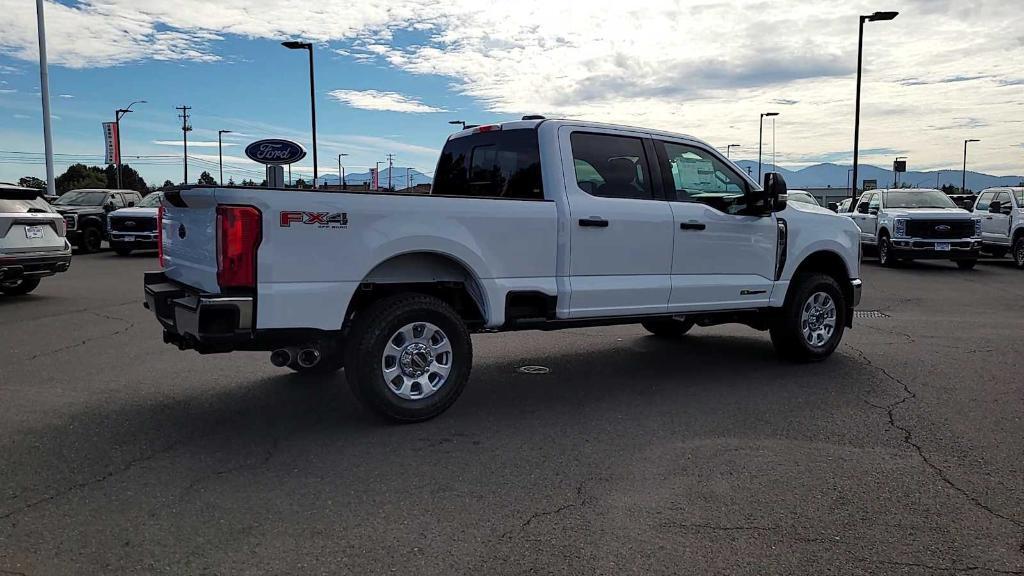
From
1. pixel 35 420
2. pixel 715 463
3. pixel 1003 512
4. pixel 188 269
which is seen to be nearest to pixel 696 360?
pixel 715 463

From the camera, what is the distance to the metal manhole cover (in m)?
7.24

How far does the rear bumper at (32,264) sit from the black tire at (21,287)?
3.49 ft

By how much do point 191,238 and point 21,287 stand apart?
382 inches

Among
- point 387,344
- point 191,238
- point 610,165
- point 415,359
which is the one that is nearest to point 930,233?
point 610,165

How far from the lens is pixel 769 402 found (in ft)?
20.2

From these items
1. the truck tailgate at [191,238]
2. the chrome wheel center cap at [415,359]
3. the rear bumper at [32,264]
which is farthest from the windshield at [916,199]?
the truck tailgate at [191,238]

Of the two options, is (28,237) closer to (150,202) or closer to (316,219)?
(316,219)

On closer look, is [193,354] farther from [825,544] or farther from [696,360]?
[825,544]

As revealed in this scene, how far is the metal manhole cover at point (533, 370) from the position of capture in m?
7.24

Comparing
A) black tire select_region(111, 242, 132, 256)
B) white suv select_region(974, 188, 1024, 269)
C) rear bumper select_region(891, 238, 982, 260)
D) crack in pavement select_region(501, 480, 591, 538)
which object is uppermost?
white suv select_region(974, 188, 1024, 269)

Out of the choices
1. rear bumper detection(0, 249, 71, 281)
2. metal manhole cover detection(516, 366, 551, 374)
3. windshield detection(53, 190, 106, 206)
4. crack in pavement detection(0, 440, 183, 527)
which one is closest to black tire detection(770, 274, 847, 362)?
metal manhole cover detection(516, 366, 551, 374)

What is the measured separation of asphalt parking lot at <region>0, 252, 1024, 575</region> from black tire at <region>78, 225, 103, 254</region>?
1659 centimetres

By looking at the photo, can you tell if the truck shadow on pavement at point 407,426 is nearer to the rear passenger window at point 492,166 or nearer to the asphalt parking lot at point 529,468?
the asphalt parking lot at point 529,468

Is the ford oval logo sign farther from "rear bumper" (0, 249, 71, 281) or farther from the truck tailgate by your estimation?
the truck tailgate
